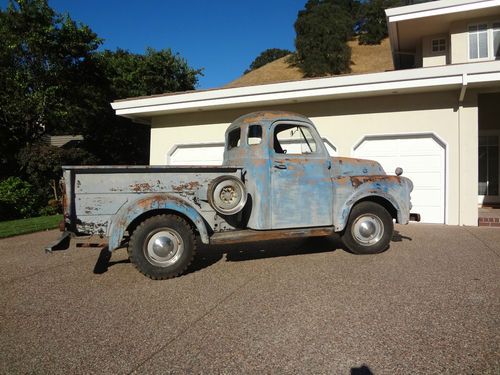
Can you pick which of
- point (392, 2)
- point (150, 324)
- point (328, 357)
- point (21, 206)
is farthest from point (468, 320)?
point (392, 2)

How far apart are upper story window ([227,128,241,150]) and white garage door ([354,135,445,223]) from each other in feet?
18.1

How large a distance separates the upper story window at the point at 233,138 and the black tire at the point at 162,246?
6.60ft

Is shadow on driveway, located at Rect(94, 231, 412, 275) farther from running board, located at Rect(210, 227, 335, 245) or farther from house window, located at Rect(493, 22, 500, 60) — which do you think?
house window, located at Rect(493, 22, 500, 60)

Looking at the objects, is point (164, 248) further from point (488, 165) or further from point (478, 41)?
point (478, 41)

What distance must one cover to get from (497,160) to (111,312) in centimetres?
1383

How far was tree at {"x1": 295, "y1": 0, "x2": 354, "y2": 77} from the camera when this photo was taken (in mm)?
49344

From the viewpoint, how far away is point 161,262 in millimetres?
4992

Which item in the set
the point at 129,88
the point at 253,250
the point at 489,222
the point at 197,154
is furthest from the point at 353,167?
the point at 129,88

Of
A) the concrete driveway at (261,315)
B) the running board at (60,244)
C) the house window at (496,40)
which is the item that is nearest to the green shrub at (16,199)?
the concrete driveway at (261,315)

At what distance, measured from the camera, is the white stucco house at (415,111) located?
955 cm

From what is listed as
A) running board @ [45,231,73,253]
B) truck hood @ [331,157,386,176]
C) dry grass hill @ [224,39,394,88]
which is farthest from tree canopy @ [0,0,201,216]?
dry grass hill @ [224,39,394,88]

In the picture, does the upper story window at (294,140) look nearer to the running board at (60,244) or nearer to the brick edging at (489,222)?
the running board at (60,244)

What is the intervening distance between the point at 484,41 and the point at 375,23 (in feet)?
179

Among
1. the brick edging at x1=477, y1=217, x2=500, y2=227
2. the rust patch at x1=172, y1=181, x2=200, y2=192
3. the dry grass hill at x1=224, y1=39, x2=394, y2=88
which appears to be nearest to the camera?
the rust patch at x1=172, y1=181, x2=200, y2=192
